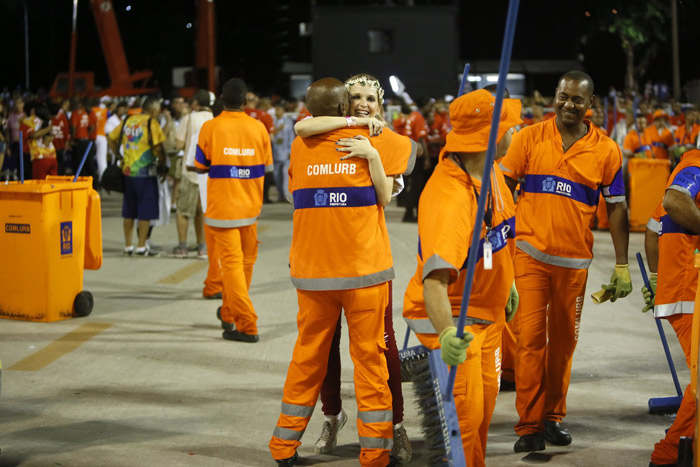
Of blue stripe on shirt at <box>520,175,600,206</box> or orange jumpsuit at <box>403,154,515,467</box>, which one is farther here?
blue stripe on shirt at <box>520,175,600,206</box>

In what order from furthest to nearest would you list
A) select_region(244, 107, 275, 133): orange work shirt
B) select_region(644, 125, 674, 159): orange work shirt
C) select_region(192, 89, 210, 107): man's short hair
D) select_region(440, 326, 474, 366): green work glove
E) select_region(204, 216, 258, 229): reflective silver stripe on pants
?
select_region(244, 107, 275, 133): orange work shirt
select_region(644, 125, 674, 159): orange work shirt
select_region(192, 89, 210, 107): man's short hair
select_region(204, 216, 258, 229): reflective silver stripe on pants
select_region(440, 326, 474, 366): green work glove

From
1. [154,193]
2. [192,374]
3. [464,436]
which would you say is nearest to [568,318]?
[464,436]

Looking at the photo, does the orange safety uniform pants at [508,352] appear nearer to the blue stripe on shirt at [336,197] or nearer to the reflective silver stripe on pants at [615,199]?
the reflective silver stripe on pants at [615,199]

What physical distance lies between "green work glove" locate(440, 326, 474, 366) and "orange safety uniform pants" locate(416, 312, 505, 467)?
41 cm

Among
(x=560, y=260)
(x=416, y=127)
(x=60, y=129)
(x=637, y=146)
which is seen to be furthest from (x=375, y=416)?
(x=60, y=129)

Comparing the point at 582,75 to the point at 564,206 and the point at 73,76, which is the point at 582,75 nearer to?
the point at 564,206

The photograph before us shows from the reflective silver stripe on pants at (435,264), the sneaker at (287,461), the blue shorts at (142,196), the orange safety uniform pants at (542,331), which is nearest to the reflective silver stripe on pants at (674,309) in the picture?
the orange safety uniform pants at (542,331)

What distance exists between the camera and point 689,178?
4828mm

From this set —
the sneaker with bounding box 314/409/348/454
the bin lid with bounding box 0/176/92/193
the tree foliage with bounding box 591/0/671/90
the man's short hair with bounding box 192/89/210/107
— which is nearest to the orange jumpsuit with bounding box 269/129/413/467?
the sneaker with bounding box 314/409/348/454

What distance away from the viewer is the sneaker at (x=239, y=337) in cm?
815

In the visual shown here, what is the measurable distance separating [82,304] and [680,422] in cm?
594

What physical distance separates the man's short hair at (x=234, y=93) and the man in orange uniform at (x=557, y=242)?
317 cm

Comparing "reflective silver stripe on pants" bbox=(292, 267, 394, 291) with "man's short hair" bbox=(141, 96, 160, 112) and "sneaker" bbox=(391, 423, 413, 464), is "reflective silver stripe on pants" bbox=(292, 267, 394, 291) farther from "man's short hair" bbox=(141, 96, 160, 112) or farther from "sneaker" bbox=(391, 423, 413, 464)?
"man's short hair" bbox=(141, 96, 160, 112)

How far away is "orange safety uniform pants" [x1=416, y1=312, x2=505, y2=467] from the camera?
12.6 ft
